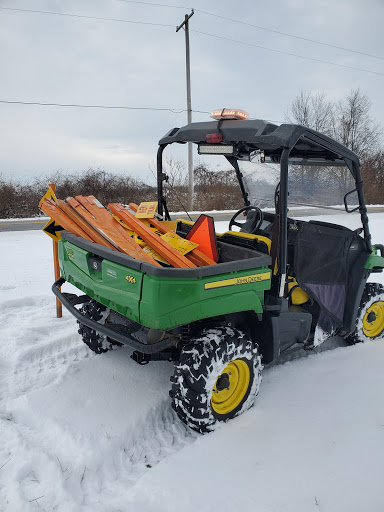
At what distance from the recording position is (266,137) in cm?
248

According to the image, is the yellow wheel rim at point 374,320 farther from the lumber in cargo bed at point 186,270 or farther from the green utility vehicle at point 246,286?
the lumber in cargo bed at point 186,270

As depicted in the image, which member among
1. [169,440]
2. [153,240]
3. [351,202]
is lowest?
[169,440]

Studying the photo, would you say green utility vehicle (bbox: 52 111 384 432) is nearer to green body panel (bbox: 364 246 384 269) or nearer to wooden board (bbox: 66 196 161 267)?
green body panel (bbox: 364 246 384 269)

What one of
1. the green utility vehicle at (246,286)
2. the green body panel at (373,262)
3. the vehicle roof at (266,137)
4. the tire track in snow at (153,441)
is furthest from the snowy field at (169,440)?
the vehicle roof at (266,137)

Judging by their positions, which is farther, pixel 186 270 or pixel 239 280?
pixel 239 280

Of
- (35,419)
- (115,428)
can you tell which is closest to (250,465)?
(115,428)

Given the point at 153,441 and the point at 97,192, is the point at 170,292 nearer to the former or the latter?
the point at 153,441

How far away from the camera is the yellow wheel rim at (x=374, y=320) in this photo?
3660 millimetres

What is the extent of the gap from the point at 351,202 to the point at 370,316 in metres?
1.14

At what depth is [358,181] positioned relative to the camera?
308cm

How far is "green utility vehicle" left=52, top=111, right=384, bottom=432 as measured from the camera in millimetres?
2289

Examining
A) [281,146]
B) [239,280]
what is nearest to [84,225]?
[239,280]

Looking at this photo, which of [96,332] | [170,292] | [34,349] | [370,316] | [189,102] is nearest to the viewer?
[170,292]

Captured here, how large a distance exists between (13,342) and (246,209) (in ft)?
7.64
